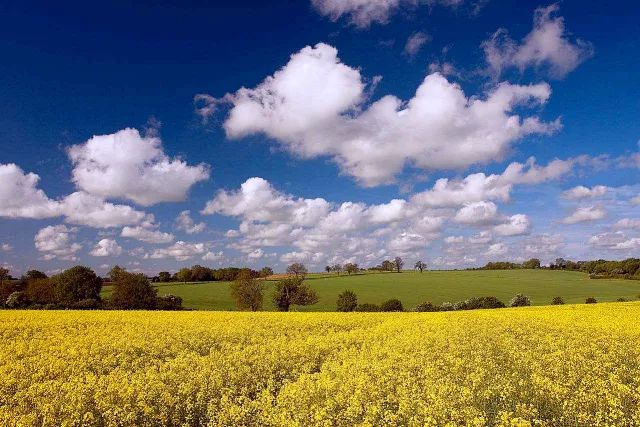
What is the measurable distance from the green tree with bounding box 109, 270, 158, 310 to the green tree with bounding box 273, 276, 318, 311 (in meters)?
19.0

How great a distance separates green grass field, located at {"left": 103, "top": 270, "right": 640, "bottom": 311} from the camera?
7806cm

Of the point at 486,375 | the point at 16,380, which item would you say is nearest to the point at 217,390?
the point at 16,380

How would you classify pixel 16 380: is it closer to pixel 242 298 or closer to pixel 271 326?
pixel 271 326

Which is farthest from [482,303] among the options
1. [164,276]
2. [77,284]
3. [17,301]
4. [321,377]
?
[164,276]

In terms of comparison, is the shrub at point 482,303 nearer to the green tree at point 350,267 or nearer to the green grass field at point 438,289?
the green grass field at point 438,289

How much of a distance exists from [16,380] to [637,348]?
19858 mm

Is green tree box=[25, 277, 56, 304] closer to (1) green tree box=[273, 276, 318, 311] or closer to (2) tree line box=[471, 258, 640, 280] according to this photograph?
(1) green tree box=[273, 276, 318, 311]

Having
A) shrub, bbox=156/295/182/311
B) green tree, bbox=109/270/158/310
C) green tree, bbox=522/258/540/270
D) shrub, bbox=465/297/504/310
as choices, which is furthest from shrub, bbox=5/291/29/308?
green tree, bbox=522/258/540/270

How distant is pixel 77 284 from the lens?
69.8 metres

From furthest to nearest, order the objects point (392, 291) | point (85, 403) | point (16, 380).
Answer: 1. point (392, 291)
2. point (16, 380)
3. point (85, 403)

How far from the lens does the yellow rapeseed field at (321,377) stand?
28.2 feet

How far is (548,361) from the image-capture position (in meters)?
12.8

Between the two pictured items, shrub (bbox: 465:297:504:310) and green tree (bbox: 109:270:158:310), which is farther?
green tree (bbox: 109:270:158:310)

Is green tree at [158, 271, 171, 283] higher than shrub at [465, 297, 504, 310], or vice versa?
green tree at [158, 271, 171, 283]
